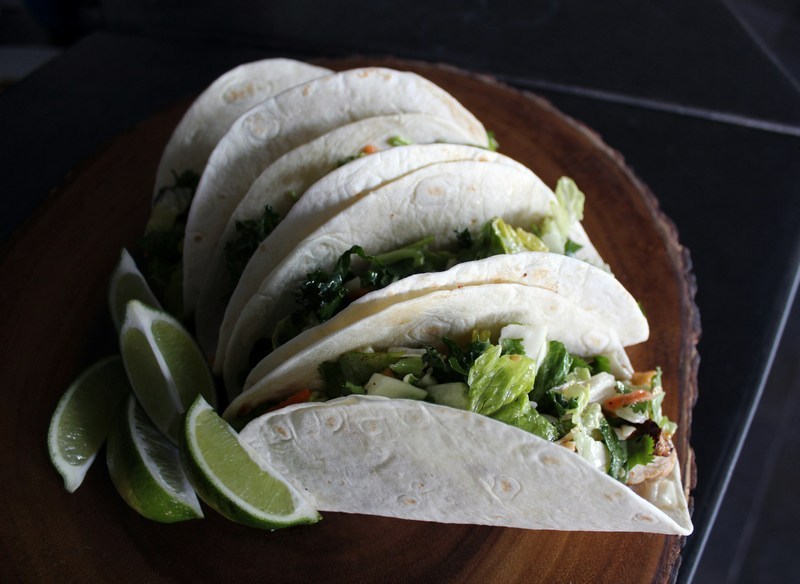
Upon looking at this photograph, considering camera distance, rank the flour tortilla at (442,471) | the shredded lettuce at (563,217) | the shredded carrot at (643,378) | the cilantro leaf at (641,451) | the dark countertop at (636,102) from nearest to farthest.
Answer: the flour tortilla at (442,471) < the cilantro leaf at (641,451) < the shredded carrot at (643,378) < the shredded lettuce at (563,217) < the dark countertop at (636,102)

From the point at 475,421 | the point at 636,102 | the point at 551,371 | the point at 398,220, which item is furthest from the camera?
the point at 636,102

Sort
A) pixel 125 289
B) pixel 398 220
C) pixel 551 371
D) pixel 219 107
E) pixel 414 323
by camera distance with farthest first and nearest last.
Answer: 1. pixel 219 107
2. pixel 125 289
3. pixel 398 220
4. pixel 551 371
5. pixel 414 323

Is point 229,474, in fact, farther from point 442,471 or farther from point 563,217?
point 563,217

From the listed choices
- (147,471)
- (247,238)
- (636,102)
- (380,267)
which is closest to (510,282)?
(380,267)

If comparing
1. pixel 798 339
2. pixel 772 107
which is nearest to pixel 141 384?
pixel 798 339

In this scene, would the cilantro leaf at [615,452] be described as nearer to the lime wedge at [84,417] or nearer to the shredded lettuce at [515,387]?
the shredded lettuce at [515,387]

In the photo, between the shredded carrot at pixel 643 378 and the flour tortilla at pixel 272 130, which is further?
the flour tortilla at pixel 272 130

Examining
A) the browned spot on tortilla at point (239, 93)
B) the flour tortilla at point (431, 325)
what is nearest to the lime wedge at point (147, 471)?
the flour tortilla at point (431, 325)

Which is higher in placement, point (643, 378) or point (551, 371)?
point (551, 371)

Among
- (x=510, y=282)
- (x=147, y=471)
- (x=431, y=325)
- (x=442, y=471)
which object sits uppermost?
(x=510, y=282)
